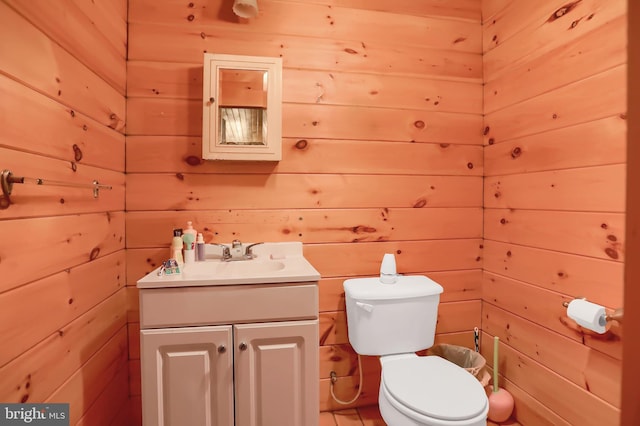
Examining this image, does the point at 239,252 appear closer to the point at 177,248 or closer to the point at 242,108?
the point at 177,248

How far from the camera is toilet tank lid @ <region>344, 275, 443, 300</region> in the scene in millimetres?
1397

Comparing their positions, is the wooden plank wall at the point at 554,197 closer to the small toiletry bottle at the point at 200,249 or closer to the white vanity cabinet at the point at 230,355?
the white vanity cabinet at the point at 230,355

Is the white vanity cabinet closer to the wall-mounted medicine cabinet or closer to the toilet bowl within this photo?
the toilet bowl

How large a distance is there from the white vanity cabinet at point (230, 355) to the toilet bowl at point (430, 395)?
0.29m

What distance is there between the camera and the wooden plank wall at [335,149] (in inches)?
58.7

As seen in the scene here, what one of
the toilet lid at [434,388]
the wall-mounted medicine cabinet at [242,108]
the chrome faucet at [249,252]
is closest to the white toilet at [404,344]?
the toilet lid at [434,388]

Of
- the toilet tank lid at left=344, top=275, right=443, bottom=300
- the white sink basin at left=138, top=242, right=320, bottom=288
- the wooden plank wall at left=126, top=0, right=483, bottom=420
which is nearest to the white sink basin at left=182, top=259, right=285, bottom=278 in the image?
the white sink basin at left=138, top=242, right=320, bottom=288

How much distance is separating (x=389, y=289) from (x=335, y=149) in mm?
743

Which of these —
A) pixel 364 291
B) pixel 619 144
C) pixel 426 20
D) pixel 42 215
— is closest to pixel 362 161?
pixel 364 291

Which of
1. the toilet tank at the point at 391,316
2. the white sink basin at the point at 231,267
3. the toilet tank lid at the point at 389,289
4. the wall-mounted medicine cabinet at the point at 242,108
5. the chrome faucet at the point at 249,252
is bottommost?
the toilet tank at the point at 391,316

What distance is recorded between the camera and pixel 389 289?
4.71ft

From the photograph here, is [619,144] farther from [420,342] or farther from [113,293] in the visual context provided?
[113,293]

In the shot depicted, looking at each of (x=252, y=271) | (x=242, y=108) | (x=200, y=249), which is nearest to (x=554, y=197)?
(x=252, y=271)

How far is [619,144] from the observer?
1.11 meters
